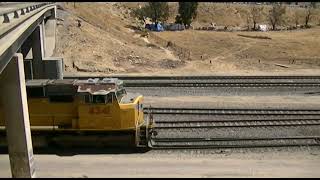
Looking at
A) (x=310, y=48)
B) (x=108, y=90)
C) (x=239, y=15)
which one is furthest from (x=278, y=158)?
(x=239, y=15)

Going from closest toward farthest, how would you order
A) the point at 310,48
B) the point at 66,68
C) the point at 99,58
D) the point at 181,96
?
1. the point at 181,96
2. the point at 66,68
3. the point at 99,58
4. the point at 310,48

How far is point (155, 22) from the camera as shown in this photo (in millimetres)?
75125

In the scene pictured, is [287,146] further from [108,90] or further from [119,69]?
[119,69]

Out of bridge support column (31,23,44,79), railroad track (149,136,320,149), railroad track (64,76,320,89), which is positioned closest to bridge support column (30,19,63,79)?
bridge support column (31,23,44,79)

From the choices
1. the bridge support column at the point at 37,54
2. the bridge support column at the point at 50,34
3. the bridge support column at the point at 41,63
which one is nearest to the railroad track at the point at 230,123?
the bridge support column at the point at 41,63

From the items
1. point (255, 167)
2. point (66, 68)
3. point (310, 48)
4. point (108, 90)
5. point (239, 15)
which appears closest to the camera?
point (255, 167)

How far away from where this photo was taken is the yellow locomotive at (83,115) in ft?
61.2

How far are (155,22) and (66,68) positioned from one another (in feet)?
137

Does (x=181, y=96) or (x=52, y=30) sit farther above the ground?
(x=52, y=30)

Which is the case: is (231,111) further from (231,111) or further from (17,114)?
(17,114)

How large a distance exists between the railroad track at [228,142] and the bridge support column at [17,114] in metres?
5.85

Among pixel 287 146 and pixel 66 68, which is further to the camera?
pixel 66 68

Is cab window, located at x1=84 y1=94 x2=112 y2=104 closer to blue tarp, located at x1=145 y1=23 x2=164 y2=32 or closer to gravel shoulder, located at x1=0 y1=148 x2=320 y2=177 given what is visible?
gravel shoulder, located at x1=0 y1=148 x2=320 y2=177

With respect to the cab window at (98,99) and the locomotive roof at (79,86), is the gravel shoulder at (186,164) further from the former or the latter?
the locomotive roof at (79,86)
